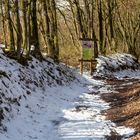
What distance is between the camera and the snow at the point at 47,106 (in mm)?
11672

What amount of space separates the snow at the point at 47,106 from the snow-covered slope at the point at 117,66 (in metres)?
8.54

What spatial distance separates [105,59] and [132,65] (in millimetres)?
5490

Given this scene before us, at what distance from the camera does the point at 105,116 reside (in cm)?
1415

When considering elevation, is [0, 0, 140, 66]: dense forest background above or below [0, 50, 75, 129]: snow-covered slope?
above

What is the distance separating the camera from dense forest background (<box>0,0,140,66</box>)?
829 inches

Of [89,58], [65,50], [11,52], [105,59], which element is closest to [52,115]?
[11,52]

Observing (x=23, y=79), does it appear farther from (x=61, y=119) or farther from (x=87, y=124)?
Answer: (x=87, y=124)

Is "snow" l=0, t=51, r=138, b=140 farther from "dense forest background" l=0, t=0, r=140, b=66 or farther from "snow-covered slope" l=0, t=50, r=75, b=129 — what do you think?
"dense forest background" l=0, t=0, r=140, b=66

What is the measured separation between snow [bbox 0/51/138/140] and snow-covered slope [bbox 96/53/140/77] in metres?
8.54

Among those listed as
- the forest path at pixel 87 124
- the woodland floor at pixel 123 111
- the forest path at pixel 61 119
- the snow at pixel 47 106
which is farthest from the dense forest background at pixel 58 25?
the woodland floor at pixel 123 111

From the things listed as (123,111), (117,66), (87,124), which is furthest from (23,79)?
(117,66)

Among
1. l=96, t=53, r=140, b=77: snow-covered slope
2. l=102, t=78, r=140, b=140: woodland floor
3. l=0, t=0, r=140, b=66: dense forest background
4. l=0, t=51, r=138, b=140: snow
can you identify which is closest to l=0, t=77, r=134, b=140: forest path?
l=0, t=51, r=138, b=140: snow

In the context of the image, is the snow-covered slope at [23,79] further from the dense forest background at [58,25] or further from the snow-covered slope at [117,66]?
the snow-covered slope at [117,66]

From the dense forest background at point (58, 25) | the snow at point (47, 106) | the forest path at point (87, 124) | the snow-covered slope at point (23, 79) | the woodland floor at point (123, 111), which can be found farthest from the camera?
the dense forest background at point (58, 25)
